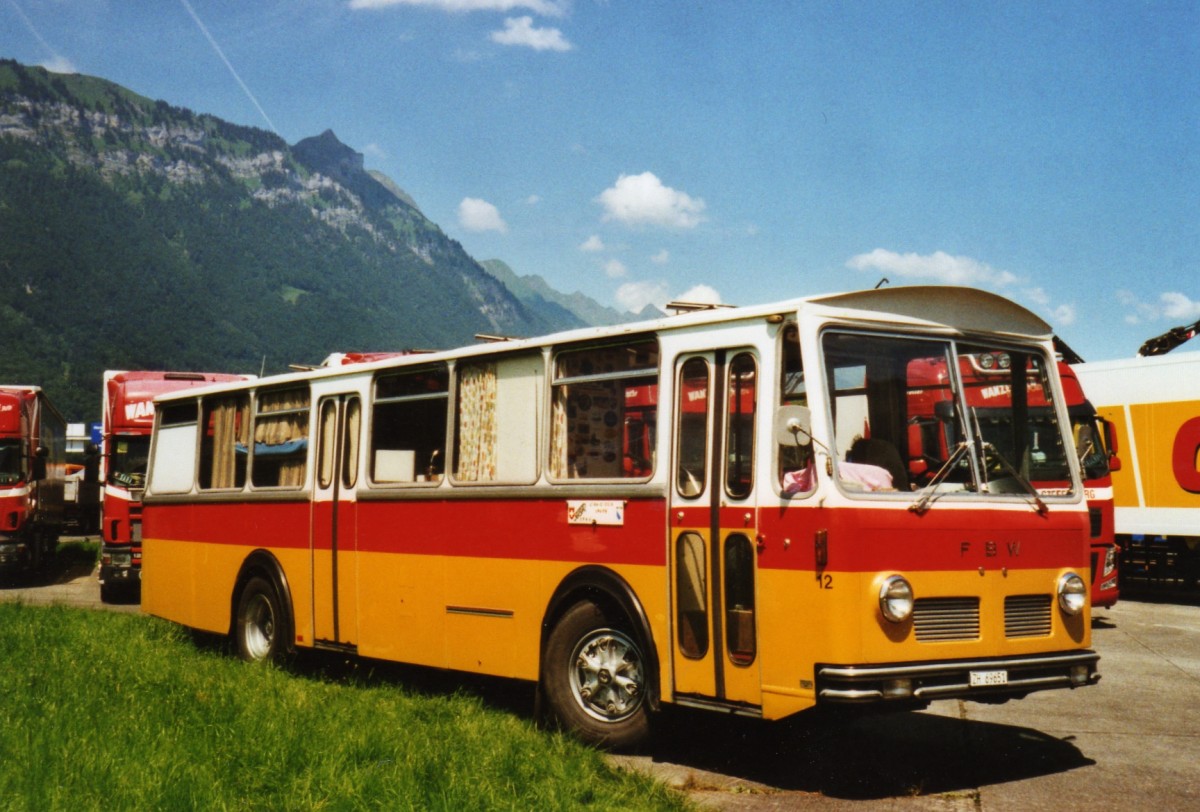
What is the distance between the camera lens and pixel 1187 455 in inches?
768

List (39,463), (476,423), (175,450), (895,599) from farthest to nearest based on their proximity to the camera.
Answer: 1. (39,463)
2. (175,450)
3. (476,423)
4. (895,599)

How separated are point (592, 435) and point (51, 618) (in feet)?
27.8

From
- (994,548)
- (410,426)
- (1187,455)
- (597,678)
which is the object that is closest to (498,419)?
(410,426)

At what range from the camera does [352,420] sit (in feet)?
36.1

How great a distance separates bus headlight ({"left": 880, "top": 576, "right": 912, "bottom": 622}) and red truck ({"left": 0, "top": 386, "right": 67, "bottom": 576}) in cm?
1932

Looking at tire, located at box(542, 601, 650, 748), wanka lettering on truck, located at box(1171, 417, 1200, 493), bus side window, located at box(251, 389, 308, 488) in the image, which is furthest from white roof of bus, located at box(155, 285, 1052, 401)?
wanka lettering on truck, located at box(1171, 417, 1200, 493)

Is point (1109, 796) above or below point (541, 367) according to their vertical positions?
below

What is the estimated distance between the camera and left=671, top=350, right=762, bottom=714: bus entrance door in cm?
738

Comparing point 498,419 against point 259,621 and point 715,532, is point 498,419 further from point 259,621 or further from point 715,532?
point 259,621

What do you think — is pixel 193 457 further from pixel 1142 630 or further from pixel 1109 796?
pixel 1142 630

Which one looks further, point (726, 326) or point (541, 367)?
point (541, 367)

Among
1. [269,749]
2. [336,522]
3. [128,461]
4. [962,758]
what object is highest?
[128,461]

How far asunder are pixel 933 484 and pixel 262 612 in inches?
282

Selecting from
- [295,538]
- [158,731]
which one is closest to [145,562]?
[295,538]
